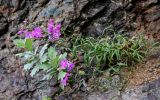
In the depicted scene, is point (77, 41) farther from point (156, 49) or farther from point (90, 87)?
point (156, 49)

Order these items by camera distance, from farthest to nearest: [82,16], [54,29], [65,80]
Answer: [82,16] < [54,29] < [65,80]

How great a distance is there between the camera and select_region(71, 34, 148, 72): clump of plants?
4.33m

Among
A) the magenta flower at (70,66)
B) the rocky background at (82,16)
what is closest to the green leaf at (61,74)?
the magenta flower at (70,66)

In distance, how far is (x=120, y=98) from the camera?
13.1ft

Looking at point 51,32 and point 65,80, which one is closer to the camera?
point 65,80

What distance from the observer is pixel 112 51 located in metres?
4.32

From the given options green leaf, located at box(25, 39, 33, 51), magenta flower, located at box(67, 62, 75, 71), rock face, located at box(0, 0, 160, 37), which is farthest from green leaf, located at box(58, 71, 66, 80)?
rock face, located at box(0, 0, 160, 37)

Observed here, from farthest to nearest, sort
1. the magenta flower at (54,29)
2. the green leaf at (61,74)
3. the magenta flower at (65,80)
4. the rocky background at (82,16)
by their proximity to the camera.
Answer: the rocky background at (82,16)
the magenta flower at (54,29)
the magenta flower at (65,80)
the green leaf at (61,74)

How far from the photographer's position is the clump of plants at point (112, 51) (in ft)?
14.2

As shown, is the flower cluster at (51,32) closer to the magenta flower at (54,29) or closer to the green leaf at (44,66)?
the magenta flower at (54,29)

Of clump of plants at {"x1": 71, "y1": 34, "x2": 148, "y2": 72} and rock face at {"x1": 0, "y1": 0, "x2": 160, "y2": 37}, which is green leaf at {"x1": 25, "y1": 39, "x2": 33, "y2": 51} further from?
rock face at {"x1": 0, "y1": 0, "x2": 160, "y2": 37}

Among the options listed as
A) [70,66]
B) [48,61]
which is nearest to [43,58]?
[48,61]

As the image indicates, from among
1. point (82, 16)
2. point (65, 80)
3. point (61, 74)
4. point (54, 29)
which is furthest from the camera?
point (82, 16)

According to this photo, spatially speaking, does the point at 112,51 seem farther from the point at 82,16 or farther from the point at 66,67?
the point at 82,16
